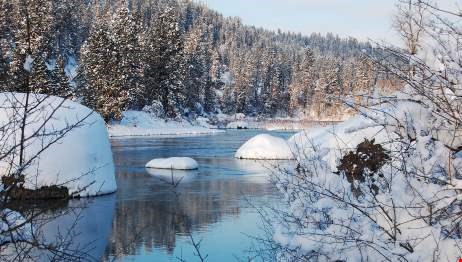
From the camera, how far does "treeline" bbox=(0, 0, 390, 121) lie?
279cm

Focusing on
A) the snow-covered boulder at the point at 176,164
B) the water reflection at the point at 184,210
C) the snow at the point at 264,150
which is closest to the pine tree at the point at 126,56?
the snow at the point at 264,150

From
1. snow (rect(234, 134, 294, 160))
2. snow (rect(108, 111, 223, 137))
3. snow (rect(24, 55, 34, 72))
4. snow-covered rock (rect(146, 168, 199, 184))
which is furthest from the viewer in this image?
snow (rect(108, 111, 223, 137))

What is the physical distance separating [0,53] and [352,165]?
2891 millimetres

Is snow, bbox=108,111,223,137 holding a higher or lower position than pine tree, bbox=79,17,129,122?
lower

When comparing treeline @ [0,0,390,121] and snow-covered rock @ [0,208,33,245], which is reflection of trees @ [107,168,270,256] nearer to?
treeline @ [0,0,390,121]

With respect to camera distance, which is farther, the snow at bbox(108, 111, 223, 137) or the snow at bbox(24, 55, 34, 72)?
the snow at bbox(108, 111, 223, 137)

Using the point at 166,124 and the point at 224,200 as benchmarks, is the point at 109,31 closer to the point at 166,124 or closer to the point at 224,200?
the point at 166,124

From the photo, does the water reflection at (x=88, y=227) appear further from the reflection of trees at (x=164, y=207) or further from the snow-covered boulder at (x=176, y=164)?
the snow-covered boulder at (x=176, y=164)

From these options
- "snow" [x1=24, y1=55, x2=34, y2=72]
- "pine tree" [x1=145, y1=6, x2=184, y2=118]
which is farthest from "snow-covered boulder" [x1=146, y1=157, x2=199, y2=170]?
"pine tree" [x1=145, y1=6, x2=184, y2=118]

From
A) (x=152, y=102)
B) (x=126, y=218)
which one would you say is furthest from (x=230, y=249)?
(x=152, y=102)

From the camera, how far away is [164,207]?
1532 centimetres

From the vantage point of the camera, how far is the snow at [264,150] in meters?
28.9

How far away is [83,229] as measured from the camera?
13000 millimetres

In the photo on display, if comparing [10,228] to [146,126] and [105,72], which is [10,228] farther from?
[146,126]
